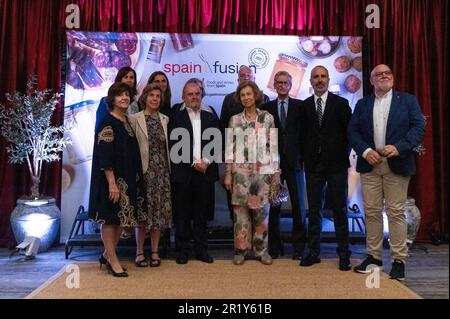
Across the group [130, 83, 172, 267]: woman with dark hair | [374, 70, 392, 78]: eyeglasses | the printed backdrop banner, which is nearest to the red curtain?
the printed backdrop banner

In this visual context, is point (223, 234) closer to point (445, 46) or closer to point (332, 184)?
point (332, 184)

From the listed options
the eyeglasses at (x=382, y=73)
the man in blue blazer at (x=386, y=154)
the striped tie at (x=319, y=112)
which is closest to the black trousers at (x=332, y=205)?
the man in blue blazer at (x=386, y=154)

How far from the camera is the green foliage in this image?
11.8 ft

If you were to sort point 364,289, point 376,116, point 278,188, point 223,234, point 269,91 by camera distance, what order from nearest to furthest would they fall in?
point 364,289 < point 376,116 < point 278,188 < point 223,234 < point 269,91

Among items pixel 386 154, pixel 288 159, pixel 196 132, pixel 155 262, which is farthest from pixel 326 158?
pixel 155 262

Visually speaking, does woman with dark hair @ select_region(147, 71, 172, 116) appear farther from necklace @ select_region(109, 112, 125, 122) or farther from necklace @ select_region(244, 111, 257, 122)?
necklace @ select_region(244, 111, 257, 122)

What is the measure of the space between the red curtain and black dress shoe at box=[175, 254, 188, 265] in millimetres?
1577

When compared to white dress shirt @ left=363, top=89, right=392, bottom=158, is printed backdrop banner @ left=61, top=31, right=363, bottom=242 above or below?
above

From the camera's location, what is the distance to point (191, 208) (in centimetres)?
321

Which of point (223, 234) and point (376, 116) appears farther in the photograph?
point (223, 234)

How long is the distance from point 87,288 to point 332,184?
1768 millimetres

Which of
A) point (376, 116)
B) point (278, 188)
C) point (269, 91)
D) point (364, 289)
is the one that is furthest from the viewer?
point (269, 91)

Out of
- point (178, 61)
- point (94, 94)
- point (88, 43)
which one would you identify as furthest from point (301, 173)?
point (88, 43)

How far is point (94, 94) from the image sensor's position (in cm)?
388
